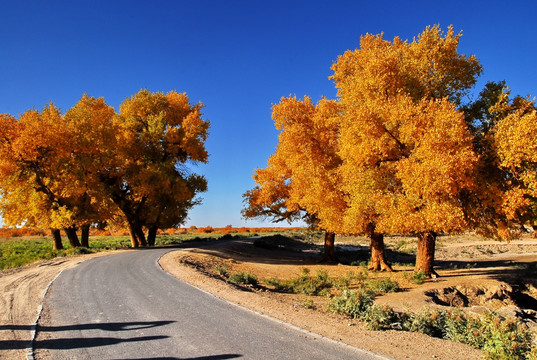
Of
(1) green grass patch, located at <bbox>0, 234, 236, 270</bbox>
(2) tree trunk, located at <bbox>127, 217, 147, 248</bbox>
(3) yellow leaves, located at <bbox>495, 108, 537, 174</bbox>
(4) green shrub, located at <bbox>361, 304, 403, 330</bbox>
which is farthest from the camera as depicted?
(2) tree trunk, located at <bbox>127, 217, 147, 248</bbox>

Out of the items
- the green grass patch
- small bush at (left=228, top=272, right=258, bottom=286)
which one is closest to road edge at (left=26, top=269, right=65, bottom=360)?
small bush at (left=228, top=272, right=258, bottom=286)

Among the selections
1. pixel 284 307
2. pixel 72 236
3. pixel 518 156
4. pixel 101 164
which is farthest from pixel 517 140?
pixel 72 236

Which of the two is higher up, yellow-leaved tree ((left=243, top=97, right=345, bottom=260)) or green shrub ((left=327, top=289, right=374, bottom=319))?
yellow-leaved tree ((left=243, top=97, right=345, bottom=260))

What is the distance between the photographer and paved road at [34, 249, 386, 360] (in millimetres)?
7102

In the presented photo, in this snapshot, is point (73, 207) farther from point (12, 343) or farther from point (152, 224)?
point (12, 343)

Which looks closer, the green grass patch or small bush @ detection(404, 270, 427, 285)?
small bush @ detection(404, 270, 427, 285)

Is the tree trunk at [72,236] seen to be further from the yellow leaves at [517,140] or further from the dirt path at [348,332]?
the yellow leaves at [517,140]

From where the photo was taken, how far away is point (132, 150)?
32.3 m

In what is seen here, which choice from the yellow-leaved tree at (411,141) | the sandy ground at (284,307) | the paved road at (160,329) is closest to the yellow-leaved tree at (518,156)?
the yellow-leaved tree at (411,141)

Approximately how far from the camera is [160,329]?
330 inches

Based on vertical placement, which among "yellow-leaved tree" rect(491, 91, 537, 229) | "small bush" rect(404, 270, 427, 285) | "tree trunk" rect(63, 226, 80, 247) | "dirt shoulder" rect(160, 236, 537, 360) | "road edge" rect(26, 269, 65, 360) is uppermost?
"yellow-leaved tree" rect(491, 91, 537, 229)

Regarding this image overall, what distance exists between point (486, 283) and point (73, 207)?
29.5 metres

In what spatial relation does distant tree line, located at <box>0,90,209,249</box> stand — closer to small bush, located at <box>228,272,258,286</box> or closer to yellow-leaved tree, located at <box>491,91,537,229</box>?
small bush, located at <box>228,272,258,286</box>

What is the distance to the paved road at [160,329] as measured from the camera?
7.10 meters
